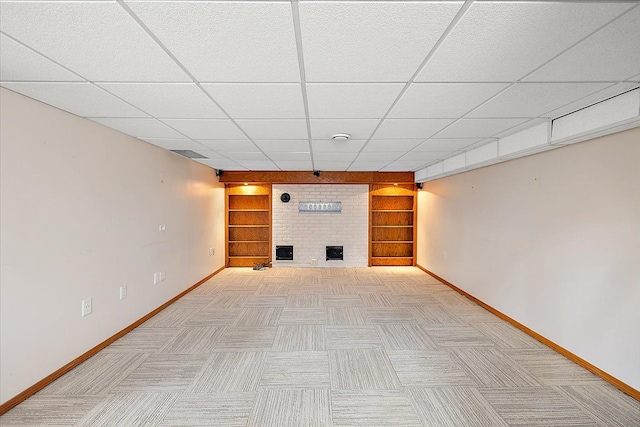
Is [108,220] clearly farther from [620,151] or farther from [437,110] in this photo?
[620,151]

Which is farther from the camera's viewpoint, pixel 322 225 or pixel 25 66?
pixel 322 225

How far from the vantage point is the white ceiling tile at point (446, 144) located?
3479 mm

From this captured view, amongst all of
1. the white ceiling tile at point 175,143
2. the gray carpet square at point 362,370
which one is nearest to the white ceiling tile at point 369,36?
the gray carpet square at point 362,370

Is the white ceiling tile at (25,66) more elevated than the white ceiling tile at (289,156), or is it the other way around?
the white ceiling tile at (289,156)

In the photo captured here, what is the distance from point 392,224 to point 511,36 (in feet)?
19.4

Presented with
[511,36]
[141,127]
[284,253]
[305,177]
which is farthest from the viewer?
[284,253]

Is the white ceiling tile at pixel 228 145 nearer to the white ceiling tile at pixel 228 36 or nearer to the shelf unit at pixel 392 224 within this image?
the white ceiling tile at pixel 228 36

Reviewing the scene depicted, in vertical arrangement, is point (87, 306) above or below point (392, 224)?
below

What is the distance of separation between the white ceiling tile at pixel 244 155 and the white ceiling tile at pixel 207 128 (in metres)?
0.91

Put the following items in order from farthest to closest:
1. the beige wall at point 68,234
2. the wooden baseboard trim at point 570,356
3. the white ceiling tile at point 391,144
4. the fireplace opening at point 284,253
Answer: the fireplace opening at point 284,253
the white ceiling tile at point 391,144
the wooden baseboard trim at point 570,356
the beige wall at point 68,234

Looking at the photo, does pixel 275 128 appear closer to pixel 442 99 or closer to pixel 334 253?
pixel 442 99

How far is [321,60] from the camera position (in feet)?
5.24

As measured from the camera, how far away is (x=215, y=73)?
1.76 metres

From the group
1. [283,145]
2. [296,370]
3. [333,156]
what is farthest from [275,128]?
[296,370]
